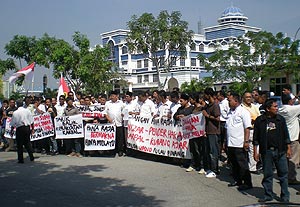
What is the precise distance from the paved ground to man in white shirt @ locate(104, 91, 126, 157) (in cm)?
122

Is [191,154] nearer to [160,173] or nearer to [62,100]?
[160,173]

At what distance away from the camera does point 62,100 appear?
12812 mm

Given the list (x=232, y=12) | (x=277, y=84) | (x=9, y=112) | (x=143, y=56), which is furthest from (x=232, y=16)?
(x=9, y=112)

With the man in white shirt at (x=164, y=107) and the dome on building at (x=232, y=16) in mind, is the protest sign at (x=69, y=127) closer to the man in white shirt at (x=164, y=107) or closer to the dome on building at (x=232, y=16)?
the man in white shirt at (x=164, y=107)

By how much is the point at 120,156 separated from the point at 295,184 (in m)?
5.78

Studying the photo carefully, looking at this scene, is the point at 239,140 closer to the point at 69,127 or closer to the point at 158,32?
the point at 69,127

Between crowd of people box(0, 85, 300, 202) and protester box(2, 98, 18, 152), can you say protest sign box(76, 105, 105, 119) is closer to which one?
crowd of people box(0, 85, 300, 202)

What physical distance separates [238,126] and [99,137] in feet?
18.1

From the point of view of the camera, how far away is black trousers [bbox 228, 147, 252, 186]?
24.6 ft

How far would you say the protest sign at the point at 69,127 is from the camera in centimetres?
1211

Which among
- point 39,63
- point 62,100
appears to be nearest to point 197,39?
point 39,63

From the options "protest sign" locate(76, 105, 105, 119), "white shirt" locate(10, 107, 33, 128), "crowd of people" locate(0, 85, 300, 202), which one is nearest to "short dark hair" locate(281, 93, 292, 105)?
"crowd of people" locate(0, 85, 300, 202)

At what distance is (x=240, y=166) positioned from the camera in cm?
752

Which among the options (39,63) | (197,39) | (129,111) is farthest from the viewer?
(197,39)
